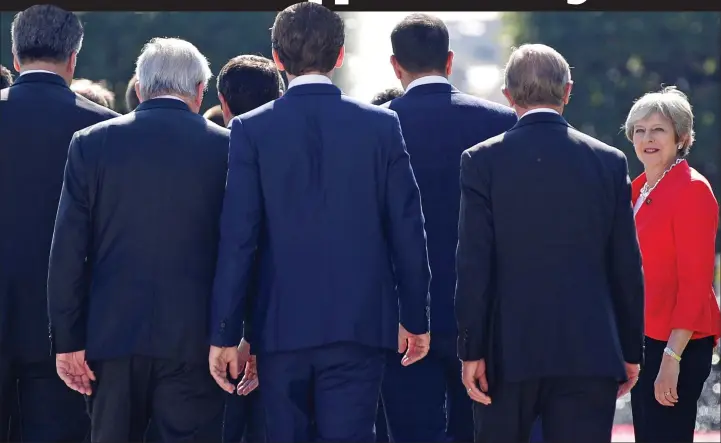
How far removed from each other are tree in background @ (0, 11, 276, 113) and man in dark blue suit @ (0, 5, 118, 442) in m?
25.0

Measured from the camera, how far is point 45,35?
6.06 meters

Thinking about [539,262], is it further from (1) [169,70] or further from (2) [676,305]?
(1) [169,70]

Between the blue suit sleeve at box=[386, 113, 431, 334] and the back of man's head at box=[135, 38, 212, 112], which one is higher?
the back of man's head at box=[135, 38, 212, 112]

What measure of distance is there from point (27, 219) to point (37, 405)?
2.59 ft

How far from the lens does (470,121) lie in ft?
20.2

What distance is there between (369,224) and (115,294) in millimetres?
1055

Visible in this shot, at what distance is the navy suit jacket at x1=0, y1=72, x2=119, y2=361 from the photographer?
582 centimetres

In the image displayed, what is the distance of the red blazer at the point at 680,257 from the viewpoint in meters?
6.13

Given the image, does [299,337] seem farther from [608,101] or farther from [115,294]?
[608,101]

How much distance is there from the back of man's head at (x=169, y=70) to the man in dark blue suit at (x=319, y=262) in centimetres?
43

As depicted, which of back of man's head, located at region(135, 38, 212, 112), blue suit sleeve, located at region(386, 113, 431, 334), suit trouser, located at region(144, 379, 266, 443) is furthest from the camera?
suit trouser, located at region(144, 379, 266, 443)

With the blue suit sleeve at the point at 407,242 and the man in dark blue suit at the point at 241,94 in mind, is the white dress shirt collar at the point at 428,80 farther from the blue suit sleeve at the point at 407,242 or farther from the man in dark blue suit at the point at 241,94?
the blue suit sleeve at the point at 407,242

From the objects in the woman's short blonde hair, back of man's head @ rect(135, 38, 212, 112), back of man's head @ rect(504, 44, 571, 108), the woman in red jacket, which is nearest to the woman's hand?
the woman in red jacket

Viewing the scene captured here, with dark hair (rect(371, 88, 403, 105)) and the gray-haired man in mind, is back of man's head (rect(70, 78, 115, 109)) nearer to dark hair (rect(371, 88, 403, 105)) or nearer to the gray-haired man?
dark hair (rect(371, 88, 403, 105))
